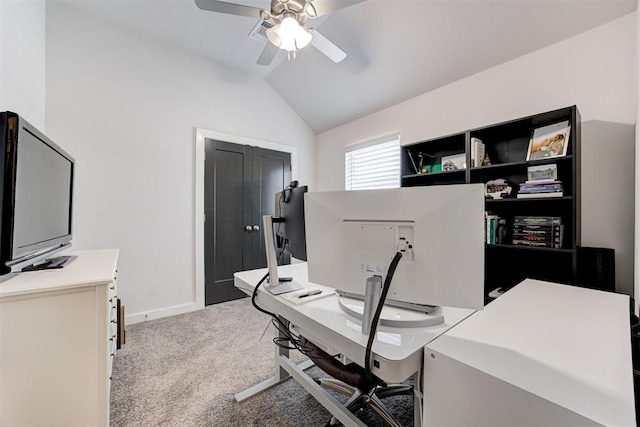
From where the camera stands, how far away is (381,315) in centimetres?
103

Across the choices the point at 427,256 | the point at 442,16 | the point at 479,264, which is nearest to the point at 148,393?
the point at 427,256

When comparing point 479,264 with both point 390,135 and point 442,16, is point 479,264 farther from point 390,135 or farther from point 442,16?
point 390,135

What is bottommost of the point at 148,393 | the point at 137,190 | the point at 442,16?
the point at 148,393

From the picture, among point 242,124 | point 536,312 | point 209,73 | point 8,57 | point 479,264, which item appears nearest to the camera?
point 479,264

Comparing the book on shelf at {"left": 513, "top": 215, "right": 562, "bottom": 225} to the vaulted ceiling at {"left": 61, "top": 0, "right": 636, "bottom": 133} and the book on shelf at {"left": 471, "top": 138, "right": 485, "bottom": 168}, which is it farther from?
the vaulted ceiling at {"left": 61, "top": 0, "right": 636, "bottom": 133}

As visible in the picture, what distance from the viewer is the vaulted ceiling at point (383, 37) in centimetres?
198

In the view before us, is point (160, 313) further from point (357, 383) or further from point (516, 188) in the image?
point (516, 188)

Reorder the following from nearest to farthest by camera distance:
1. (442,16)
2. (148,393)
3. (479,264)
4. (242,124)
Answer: (479,264) → (148,393) → (442,16) → (242,124)

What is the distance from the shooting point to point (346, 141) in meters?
3.89

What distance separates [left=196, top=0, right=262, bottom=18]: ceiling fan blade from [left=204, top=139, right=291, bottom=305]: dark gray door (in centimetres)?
168

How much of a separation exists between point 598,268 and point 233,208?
345 centimetres

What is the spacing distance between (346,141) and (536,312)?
125 inches

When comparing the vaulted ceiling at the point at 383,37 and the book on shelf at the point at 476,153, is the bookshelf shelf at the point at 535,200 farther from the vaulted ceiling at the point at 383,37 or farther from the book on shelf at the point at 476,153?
the vaulted ceiling at the point at 383,37

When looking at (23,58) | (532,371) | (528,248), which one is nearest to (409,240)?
(532,371)
